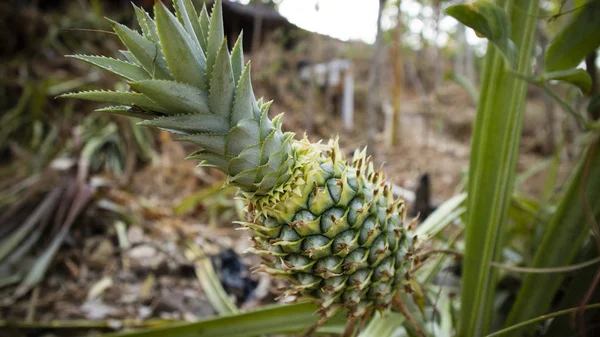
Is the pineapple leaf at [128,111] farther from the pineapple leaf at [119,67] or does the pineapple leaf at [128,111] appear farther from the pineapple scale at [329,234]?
the pineapple scale at [329,234]

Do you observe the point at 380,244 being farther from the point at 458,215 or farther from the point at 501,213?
the point at 458,215

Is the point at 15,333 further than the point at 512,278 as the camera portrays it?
Yes

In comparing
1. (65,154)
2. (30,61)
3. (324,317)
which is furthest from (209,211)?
(30,61)

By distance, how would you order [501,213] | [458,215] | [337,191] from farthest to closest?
1. [458,215]
2. [501,213]
3. [337,191]

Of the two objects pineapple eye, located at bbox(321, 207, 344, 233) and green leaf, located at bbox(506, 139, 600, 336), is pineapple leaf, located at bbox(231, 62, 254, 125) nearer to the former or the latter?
pineapple eye, located at bbox(321, 207, 344, 233)

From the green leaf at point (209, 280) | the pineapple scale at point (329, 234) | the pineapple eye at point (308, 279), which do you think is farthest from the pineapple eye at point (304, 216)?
the green leaf at point (209, 280)

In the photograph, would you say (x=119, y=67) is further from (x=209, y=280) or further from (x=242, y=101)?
(x=209, y=280)
